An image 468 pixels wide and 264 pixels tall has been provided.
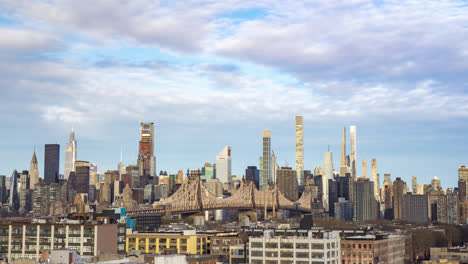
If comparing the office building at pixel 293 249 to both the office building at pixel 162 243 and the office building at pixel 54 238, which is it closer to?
the office building at pixel 54 238

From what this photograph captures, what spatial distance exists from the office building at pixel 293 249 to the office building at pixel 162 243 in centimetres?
3073

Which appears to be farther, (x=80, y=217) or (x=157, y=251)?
(x=157, y=251)

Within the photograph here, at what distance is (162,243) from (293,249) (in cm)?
4321

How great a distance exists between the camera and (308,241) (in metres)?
149

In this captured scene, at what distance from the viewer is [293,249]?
5925 inches

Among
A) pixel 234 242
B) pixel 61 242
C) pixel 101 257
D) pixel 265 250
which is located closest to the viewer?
pixel 101 257

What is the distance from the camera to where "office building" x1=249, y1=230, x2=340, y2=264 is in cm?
14925

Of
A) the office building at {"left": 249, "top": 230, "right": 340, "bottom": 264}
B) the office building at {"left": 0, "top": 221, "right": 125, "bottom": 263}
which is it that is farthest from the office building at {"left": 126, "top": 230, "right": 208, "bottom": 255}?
the office building at {"left": 0, "top": 221, "right": 125, "bottom": 263}

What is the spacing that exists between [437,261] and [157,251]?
68.7 m

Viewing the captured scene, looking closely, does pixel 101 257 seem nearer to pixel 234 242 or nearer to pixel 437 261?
pixel 234 242

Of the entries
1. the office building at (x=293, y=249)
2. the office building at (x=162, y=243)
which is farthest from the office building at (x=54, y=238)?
the office building at (x=162, y=243)

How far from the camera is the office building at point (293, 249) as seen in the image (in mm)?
149250

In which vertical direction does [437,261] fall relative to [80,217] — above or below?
below

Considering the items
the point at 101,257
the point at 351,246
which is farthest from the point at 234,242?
the point at 101,257
